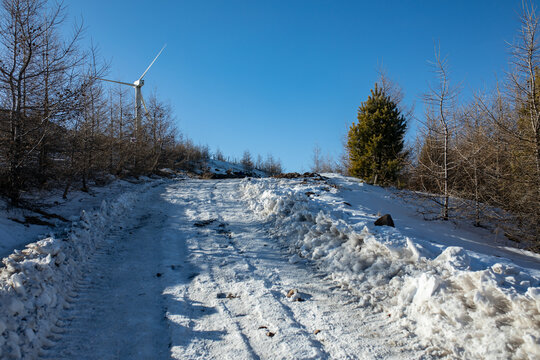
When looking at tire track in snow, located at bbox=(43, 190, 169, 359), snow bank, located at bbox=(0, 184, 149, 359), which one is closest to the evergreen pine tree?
tire track in snow, located at bbox=(43, 190, 169, 359)

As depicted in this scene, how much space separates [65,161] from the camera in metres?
10.6

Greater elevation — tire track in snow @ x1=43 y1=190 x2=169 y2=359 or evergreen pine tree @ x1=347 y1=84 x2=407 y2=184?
evergreen pine tree @ x1=347 y1=84 x2=407 y2=184

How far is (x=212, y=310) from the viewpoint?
12.8 feet

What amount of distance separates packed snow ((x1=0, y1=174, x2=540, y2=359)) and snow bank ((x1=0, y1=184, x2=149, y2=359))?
0.02m

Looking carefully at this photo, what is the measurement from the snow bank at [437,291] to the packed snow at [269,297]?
14 millimetres

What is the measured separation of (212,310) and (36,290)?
6.61ft

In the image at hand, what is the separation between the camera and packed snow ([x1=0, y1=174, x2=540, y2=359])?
3.02 metres

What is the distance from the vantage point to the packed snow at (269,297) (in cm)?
302

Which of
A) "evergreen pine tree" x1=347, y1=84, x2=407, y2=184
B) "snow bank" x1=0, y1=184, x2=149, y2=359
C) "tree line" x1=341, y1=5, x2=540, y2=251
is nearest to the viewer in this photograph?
"snow bank" x1=0, y1=184, x2=149, y2=359

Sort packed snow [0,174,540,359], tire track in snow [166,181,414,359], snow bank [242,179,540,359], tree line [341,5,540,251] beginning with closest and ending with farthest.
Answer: snow bank [242,179,540,359] → packed snow [0,174,540,359] → tire track in snow [166,181,414,359] → tree line [341,5,540,251]

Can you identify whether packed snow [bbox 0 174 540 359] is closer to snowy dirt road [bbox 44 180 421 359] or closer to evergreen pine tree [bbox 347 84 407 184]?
snowy dirt road [bbox 44 180 421 359]

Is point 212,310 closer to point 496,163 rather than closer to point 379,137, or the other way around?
point 496,163

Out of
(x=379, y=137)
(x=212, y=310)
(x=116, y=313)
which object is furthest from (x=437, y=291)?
(x=379, y=137)

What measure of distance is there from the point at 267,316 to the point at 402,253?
2.24 m
